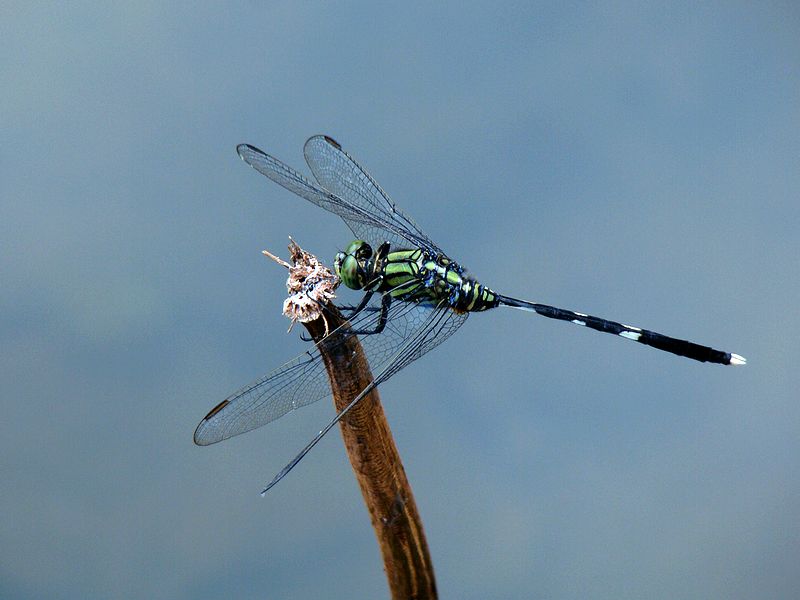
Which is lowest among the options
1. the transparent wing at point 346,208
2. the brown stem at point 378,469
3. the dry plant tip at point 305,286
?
the brown stem at point 378,469

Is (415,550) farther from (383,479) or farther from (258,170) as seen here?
(258,170)

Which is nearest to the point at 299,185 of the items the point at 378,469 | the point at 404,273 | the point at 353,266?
the point at 353,266

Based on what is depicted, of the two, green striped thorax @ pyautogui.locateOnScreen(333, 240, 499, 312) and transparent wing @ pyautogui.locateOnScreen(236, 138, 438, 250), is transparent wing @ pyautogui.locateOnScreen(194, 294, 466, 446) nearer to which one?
green striped thorax @ pyautogui.locateOnScreen(333, 240, 499, 312)

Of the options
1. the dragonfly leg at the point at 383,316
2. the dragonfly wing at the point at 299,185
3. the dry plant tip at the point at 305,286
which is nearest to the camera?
the dry plant tip at the point at 305,286

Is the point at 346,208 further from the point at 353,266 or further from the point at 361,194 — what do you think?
the point at 353,266

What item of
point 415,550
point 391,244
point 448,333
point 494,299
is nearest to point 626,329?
point 494,299

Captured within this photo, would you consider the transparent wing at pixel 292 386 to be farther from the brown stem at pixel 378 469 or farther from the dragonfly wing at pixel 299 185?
the dragonfly wing at pixel 299 185

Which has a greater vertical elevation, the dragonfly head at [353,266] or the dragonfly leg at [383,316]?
the dragonfly head at [353,266]

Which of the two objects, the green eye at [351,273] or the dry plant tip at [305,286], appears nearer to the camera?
the dry plant tip at [305,286]

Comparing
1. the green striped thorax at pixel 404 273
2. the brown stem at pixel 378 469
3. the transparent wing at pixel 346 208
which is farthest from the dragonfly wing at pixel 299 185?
the brown stem at pixel 378 469
